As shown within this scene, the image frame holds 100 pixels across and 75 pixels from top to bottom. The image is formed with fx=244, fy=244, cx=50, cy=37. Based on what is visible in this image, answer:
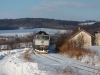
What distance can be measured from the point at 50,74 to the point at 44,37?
101ft

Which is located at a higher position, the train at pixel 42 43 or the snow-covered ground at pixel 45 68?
the train at pixel 42 43

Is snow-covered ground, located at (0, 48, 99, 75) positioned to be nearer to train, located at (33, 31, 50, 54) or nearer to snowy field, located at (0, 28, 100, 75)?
snowy field, located at (0, 28, 100, 75)

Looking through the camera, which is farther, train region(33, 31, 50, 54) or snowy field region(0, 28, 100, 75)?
train region(33, 31, 50, 54)

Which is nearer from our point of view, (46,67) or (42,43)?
(46,67)

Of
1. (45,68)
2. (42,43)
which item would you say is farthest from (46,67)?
(42,43)

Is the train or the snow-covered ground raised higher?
the train

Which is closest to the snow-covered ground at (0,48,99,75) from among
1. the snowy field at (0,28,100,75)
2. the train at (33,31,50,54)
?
the snowy field at (0,28,100,75)

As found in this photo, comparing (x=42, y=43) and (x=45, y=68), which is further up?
(x=42, y=43)

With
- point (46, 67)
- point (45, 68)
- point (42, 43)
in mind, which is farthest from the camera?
point (42, 43)

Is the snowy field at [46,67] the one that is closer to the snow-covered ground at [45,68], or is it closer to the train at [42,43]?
the snow-covered ground at [45,68]

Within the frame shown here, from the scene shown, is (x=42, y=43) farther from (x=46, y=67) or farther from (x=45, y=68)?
(x=45, y=68)

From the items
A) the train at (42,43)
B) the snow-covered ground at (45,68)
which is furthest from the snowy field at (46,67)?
the train at (42,43)

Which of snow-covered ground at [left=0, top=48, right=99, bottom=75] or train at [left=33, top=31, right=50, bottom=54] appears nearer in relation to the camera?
snow-covered ground at [left=0, top=48, right=99, bottom=75]

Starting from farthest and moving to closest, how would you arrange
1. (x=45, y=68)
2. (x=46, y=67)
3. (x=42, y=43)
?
1. (x=42, y=43)
2. (x=46, y=67)
3. (x=45, y=68)
